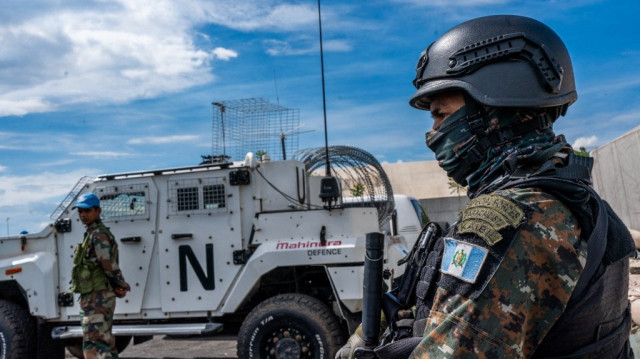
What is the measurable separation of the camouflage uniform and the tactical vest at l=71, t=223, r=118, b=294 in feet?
0.06

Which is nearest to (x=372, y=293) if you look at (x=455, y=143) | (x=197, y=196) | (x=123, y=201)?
(x=455, y=143)

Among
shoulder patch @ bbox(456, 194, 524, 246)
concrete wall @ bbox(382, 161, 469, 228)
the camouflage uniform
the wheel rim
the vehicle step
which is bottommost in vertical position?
the wheel rim

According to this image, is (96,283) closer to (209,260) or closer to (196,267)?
(196,267)

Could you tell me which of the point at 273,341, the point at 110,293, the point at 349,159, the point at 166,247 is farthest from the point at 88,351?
the point at 349,159

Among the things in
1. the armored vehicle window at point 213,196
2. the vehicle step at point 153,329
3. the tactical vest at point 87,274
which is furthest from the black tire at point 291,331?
the tactical vest at point 87,274

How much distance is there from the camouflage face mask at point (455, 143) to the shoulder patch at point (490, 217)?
1.04 ft

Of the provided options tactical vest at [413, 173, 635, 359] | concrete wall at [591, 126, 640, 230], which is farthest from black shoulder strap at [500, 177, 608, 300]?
concrete wall at [591, 126, 640, 230]

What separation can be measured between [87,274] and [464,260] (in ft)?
17.2

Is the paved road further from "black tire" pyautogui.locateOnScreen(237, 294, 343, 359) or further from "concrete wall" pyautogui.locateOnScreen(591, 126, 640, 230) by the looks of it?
"concrete wall" pyautogui.locateOnScreen(591, 126, 640, 230)

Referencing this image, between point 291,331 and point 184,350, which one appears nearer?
point 291,331

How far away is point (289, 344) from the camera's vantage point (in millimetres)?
5914

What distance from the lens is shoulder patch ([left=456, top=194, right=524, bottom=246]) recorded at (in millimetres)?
1387

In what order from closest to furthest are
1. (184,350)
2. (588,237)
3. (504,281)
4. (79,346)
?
(504,281) < (588,237) < (79,346) < (184,350)

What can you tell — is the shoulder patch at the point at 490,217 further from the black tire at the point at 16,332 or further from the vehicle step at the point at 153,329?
the black tire at the point at 16,332
